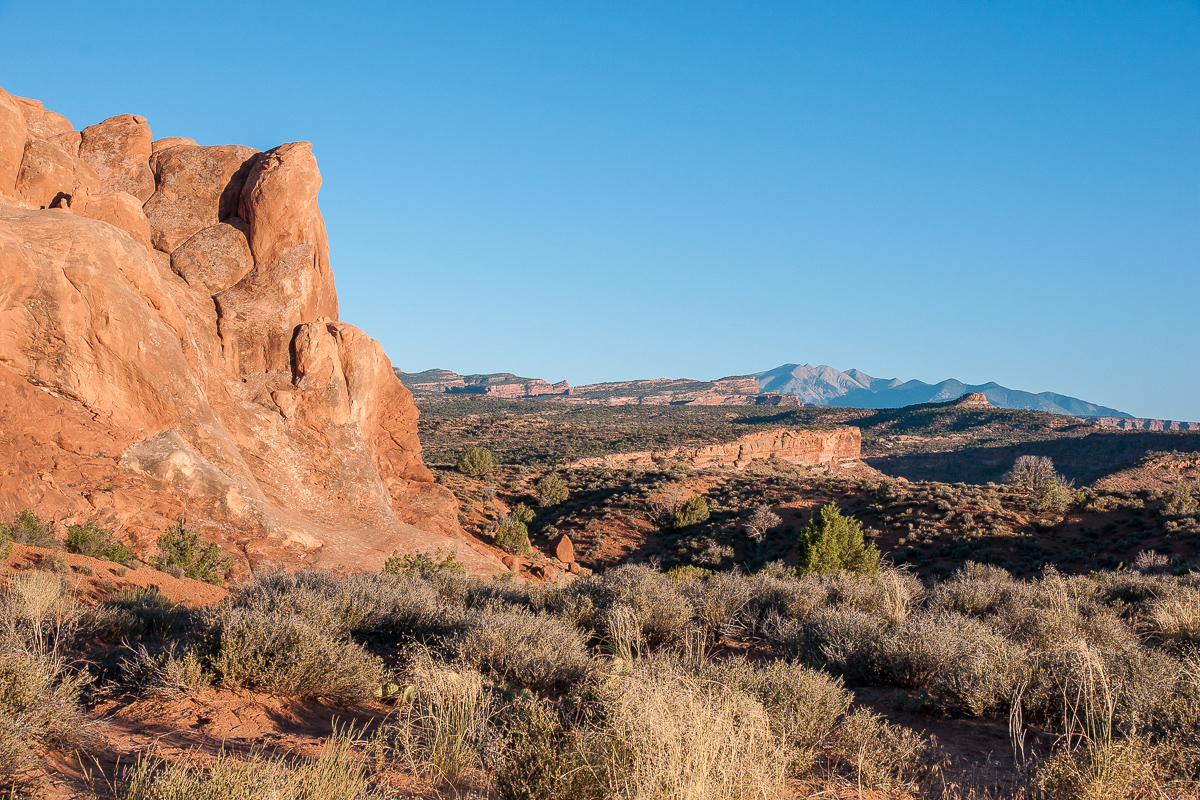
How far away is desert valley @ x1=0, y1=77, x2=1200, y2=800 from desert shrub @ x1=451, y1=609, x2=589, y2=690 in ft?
0.11

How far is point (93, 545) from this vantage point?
38.8 ft

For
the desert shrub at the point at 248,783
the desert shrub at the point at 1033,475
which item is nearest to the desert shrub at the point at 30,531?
the desert shrub at the point at 248,783

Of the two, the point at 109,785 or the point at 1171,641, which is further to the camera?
the point at 1171,641

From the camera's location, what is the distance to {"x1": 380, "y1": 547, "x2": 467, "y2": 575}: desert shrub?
1501 cm

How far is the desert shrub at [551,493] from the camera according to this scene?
35125mm

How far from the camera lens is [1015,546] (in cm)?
2388

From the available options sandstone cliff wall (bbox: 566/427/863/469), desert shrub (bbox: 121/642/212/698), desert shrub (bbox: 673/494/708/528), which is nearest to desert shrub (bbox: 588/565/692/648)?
desert shrub (bbox: 121/642/212/698)

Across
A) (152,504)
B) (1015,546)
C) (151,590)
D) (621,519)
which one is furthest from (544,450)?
(151,590)

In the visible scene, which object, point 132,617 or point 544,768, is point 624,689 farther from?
point 132,617

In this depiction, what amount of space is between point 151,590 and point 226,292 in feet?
38.9

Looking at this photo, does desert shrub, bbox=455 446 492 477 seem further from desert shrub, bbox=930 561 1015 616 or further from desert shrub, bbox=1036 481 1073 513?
desert shrub, bbox=930 561 1015 616

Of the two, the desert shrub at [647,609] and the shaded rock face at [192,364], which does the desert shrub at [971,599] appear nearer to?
the desert shrub at [647,609]

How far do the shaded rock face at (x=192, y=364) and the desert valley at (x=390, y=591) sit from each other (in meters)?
0.08

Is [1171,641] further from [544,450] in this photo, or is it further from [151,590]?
[544,450]
